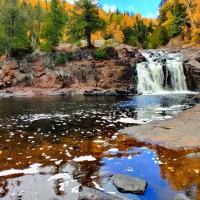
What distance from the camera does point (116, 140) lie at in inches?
358

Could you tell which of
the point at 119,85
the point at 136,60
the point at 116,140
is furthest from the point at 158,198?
the point at 136,60

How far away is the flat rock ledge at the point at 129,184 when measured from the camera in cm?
506

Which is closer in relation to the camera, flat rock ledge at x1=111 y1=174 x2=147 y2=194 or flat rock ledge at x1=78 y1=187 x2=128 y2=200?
flat rock ledge at x1=78 y1=187 x2=128 y2=200

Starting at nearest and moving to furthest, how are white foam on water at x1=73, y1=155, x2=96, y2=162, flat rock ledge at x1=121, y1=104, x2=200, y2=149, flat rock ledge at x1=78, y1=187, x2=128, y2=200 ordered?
flat rock ledge at x1=78, y1=187, x2=128, y2=200 → white foam on water at x1=73, y1=155, x2=96, y2=162 → flat rock ledge at x1=121, y1=104, x2=200, y2=149

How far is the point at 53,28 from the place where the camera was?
3944 centimetres

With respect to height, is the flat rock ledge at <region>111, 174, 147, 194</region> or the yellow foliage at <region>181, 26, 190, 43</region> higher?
the yellow foliage at <region>181, 26, 190, 43</region>

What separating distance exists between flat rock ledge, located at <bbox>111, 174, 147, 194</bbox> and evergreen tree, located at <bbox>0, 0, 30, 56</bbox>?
121 ft

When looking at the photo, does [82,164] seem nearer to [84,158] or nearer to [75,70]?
[84,158]

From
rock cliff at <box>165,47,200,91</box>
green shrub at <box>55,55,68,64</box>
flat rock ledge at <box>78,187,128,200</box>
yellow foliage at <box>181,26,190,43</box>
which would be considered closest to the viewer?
flat rock ledge at <box>78,187,128,200</box>

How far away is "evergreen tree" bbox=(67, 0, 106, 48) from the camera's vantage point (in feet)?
114

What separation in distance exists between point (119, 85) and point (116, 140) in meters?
23.4

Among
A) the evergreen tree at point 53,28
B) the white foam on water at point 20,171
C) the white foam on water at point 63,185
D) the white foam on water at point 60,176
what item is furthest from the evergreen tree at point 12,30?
the white foam on water at point 63,185

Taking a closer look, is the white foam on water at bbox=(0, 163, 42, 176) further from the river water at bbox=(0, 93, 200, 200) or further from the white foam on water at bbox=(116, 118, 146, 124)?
the white foam on water at bbox=(116, 118, 146, 124)

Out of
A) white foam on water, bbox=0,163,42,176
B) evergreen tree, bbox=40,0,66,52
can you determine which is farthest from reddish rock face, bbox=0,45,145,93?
white foam on water, bbox=0,163,42,176
